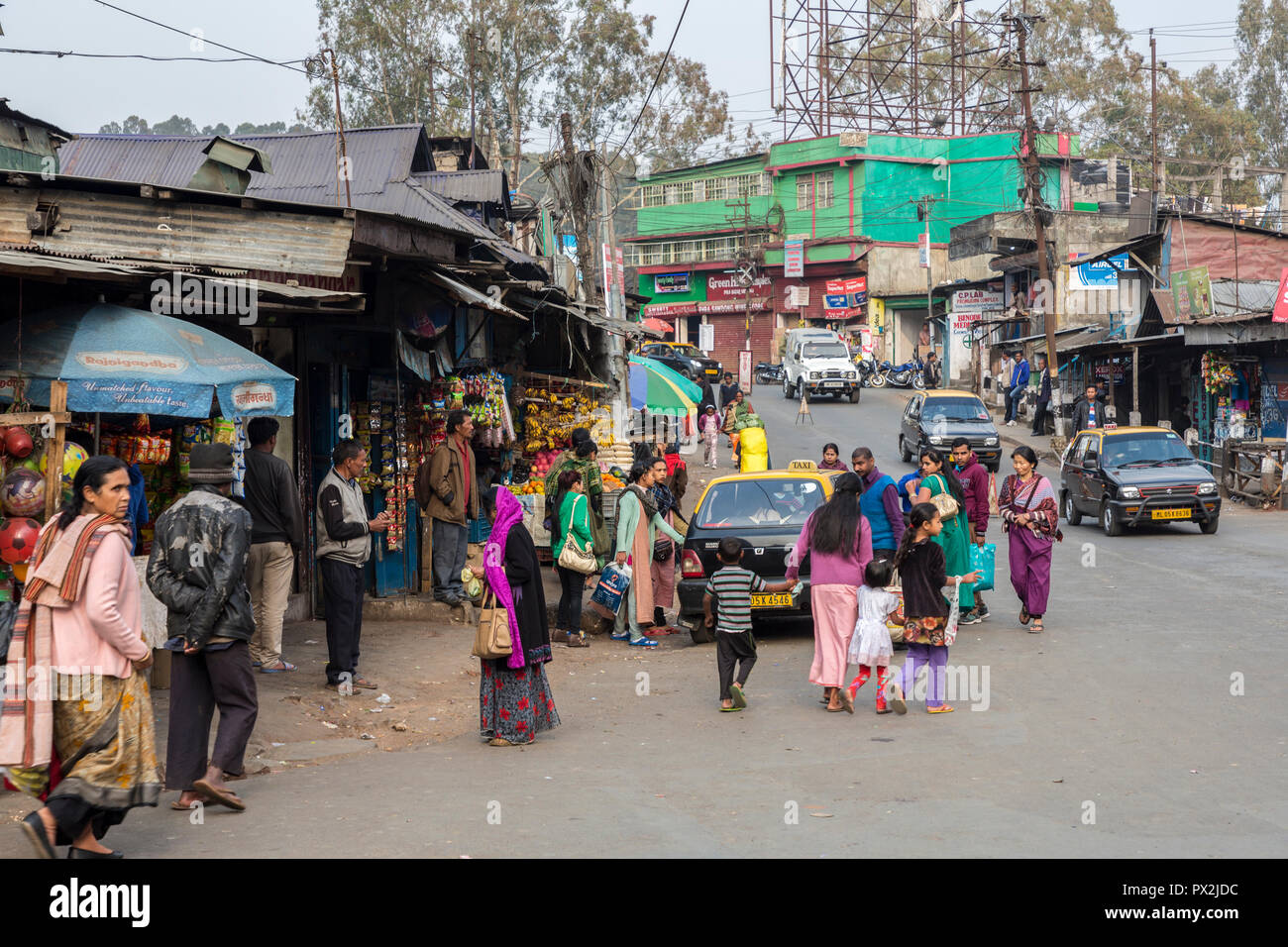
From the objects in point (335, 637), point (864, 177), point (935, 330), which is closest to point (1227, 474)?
point (335, 637)

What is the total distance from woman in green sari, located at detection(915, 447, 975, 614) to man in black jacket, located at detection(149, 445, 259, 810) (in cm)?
651

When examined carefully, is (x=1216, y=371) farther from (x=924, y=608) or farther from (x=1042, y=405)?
(x=924, y=608)

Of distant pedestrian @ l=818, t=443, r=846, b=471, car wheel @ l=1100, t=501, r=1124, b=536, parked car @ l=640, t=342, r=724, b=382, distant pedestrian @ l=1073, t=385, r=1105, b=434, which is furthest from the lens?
parked car @ l=640, t=342, r=724, b=382

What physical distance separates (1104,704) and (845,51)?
2132 inches

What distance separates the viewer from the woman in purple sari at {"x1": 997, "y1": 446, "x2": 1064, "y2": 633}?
473 inches

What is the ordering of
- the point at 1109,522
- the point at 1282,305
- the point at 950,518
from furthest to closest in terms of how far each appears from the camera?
the point at 1282,305 < the point at 1109,522 < the point at 950,518

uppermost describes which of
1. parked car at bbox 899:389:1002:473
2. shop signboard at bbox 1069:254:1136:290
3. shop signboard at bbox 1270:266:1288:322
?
shop signboard at bbox 1069:254:1136:290

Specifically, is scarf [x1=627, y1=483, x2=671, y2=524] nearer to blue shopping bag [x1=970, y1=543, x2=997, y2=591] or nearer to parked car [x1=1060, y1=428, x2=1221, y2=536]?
blue shopping bag [x1=970, y1=543, x2=997, y2=591]

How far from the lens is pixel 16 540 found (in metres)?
6.89

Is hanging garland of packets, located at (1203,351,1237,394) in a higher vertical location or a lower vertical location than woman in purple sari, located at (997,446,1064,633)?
higher

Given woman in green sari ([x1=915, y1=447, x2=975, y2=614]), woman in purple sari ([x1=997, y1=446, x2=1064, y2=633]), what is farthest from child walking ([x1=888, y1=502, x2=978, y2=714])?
woman in purple sari ([x1=997, y1=446, x2=1064, y2=633])

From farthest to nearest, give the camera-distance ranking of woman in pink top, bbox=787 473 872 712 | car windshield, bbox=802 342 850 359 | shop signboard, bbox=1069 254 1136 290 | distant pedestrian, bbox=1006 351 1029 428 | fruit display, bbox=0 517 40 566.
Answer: car windshield, bbox=802 342 850 359
distant pedestrian, bbox=1006 351 1029 428
shop signboard, bbox=1069 254 1136 290
woman in pink top, bbox=787 473 872 712
fruit display, bbox=0 517 40 566

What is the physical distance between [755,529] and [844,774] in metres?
5.32

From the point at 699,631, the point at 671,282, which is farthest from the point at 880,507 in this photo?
the point at 671,282
